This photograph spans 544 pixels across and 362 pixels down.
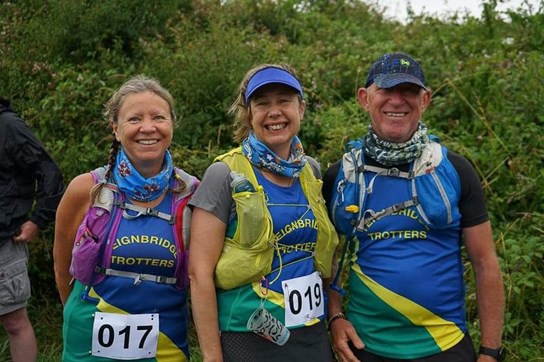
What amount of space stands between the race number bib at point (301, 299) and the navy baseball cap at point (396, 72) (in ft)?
2.93

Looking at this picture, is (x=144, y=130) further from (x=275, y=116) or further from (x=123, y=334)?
(x=123, y=334)

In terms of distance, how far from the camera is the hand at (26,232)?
15.4 feet

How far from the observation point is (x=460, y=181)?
10.7ft

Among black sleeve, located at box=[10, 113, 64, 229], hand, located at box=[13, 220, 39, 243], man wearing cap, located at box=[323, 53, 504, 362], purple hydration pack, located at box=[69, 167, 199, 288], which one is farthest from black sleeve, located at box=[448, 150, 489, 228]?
hand, located at box=[13, 220, 39, 243]

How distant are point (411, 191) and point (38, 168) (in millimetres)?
2522

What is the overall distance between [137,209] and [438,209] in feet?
4.23

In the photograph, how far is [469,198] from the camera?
3252mm

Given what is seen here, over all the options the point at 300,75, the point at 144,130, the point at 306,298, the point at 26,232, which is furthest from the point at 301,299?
the point at 300,75

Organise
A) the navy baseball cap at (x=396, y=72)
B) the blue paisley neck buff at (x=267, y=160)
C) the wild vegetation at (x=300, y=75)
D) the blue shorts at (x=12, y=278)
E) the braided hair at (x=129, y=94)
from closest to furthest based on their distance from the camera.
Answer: the blue paisley neck buff at (x=267, y=160), the navy baseball cap at (x=396, y=72), the braided hair at (x=129, y=94), the blue shorts at (x=12, y=278), the wild vegetation at (x=300, y=75)

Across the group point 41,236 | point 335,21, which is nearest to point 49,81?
point 41,236

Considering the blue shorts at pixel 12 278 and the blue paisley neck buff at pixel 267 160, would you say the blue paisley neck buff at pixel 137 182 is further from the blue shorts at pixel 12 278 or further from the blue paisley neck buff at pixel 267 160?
the blue shorts at pixel 12 278

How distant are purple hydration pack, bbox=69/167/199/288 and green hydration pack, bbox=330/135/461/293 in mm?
694

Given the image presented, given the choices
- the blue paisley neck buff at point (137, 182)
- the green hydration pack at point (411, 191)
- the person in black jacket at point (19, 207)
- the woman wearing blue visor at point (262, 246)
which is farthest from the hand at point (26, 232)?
the green hydration pack at point (411, 191)

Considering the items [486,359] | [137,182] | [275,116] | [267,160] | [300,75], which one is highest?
[300,75]
